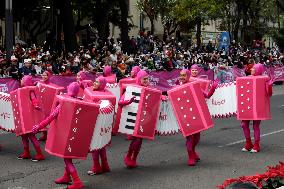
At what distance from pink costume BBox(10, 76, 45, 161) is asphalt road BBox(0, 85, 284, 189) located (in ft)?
1.51

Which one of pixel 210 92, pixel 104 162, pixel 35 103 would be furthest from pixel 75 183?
pixel 210 92

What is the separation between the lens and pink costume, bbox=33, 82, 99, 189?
335 inches

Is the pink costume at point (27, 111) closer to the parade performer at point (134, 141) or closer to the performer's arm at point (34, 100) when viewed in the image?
the performer's arm at point (34, 100)

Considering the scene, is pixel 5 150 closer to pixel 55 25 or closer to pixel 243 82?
pixel 243 82

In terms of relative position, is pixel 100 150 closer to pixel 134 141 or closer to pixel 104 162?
pixel 104 162

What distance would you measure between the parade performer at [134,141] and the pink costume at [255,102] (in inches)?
104

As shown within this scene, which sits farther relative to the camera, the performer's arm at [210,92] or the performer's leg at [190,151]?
the performer's arm at [210,92]

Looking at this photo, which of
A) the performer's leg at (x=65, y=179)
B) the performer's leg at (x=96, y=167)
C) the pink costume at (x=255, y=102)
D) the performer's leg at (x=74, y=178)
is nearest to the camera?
the performer's leg at (x=74, y=178)

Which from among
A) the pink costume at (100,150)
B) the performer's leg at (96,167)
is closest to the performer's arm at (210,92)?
the pink costume at (100,150)

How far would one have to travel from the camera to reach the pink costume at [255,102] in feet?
39.2

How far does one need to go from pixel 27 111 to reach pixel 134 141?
7.31 feet

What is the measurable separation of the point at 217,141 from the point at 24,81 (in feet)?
15.6

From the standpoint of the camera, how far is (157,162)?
1106 centimetres

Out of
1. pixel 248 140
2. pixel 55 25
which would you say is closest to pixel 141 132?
pixel 248 140
